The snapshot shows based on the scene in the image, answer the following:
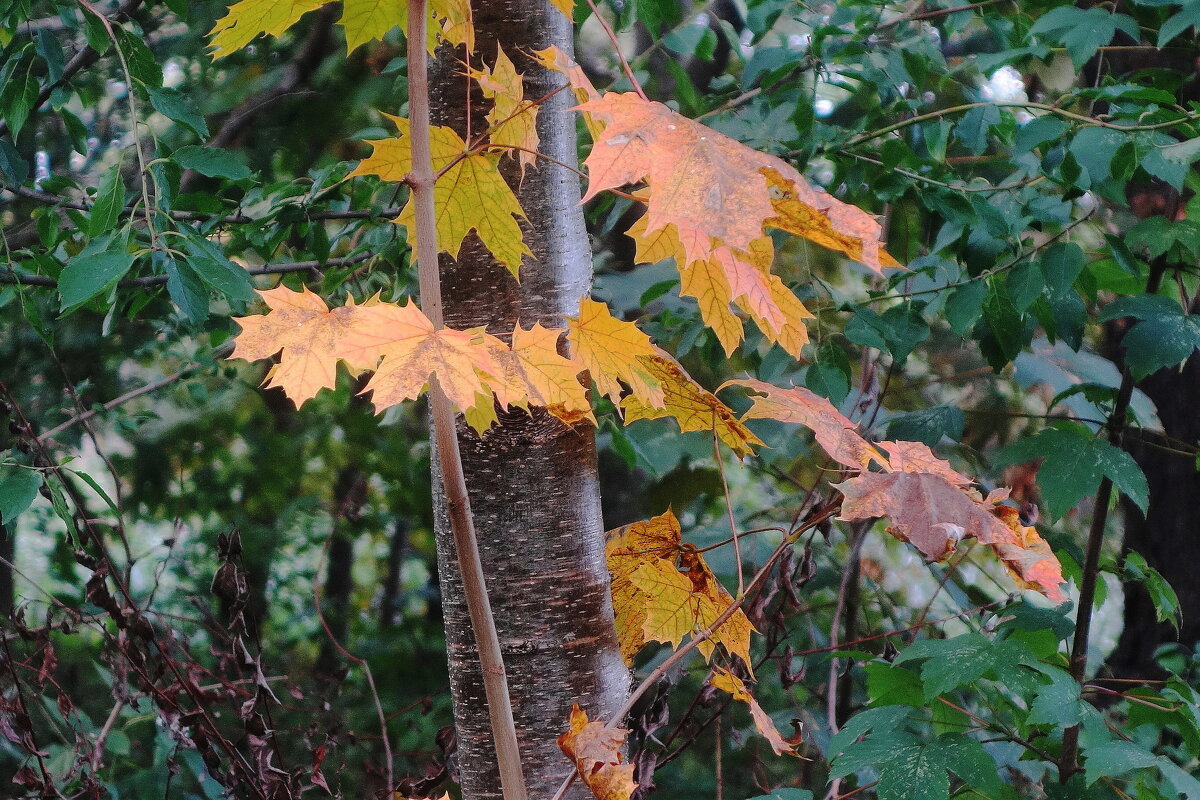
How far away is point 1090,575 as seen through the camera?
4.24 ft

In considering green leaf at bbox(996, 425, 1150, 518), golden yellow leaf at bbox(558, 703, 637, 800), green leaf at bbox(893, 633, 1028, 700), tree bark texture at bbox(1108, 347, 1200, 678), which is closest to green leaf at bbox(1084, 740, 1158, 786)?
green leaf at bbox(893, 633, 1028, 700)

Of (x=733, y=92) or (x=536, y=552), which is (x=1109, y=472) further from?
(x=733, y=92)

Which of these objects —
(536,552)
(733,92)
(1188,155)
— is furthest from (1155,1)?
(536,552)

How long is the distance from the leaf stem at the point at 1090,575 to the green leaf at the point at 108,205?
4.34ft

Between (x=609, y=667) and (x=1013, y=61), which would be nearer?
(x=609, y=667)

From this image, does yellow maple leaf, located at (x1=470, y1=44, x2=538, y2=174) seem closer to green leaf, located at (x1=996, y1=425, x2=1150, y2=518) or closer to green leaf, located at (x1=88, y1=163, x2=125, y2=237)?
green leaf, located at (x1=88, y1=163, x2=125, y2=237)

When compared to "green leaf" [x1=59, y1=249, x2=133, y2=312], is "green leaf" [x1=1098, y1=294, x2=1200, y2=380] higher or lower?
lower

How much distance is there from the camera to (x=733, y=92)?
1.86 metres

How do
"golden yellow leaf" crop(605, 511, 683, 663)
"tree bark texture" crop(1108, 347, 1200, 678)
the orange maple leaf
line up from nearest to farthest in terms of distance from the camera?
the orange maple leaf, "golden yellow leaf" crop(605, 511, 683, 663), "tree bark texture" crop(1108, 347, 1200, 678)

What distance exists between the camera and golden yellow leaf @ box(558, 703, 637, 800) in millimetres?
676

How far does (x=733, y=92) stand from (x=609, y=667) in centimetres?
137

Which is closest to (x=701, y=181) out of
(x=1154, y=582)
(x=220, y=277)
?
(x=220, y=277)

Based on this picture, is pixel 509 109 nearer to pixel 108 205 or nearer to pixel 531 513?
pixel 531 513

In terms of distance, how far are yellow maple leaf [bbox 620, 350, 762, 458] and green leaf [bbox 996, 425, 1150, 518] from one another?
21.5 inches
